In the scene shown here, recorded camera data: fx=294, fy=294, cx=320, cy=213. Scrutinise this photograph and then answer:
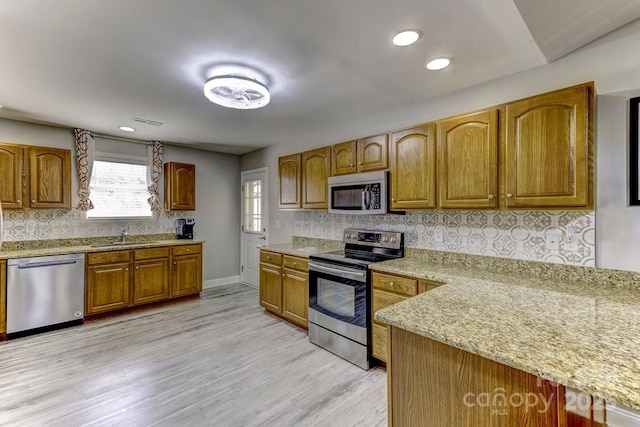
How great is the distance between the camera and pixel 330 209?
3242 millimetres

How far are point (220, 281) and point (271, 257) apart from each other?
210cm

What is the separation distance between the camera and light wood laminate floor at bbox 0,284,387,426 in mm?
1978

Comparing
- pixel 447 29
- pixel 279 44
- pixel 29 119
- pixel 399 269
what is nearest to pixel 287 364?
pixel 399 269

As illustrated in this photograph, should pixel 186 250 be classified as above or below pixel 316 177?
below

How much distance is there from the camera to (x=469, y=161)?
86.9 inches

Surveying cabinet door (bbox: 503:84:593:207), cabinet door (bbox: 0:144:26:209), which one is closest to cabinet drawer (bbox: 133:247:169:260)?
cabinet door (bbox: 0:144:26:209)

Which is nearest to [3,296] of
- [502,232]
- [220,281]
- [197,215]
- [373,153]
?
[197,215]

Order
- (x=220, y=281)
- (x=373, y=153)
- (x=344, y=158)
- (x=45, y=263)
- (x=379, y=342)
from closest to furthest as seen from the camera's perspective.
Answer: (x=379, y=342) < (x=373, y=153) < (x=344, y=158) < (x=45, y=263) < (x=220, y=281)

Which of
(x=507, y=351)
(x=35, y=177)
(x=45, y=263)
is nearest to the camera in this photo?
(x=507, y=351)

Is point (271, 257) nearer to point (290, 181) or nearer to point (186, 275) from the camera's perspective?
point (290, 181)

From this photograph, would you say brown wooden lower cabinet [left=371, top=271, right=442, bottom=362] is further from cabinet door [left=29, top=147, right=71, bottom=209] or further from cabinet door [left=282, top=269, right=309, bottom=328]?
cabinet door [left=29, top=147, right=71, bottom=209]

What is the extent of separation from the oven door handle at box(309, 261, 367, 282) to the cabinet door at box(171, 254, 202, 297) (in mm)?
2280

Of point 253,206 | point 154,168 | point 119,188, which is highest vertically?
point 154,168

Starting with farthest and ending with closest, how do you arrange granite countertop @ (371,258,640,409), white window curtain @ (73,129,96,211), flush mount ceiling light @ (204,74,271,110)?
white window curtain @ (73,129,96,211)
flush mount ceiling light @ (204,74,271,110)
granite countertop @ (371,258,640,409)
